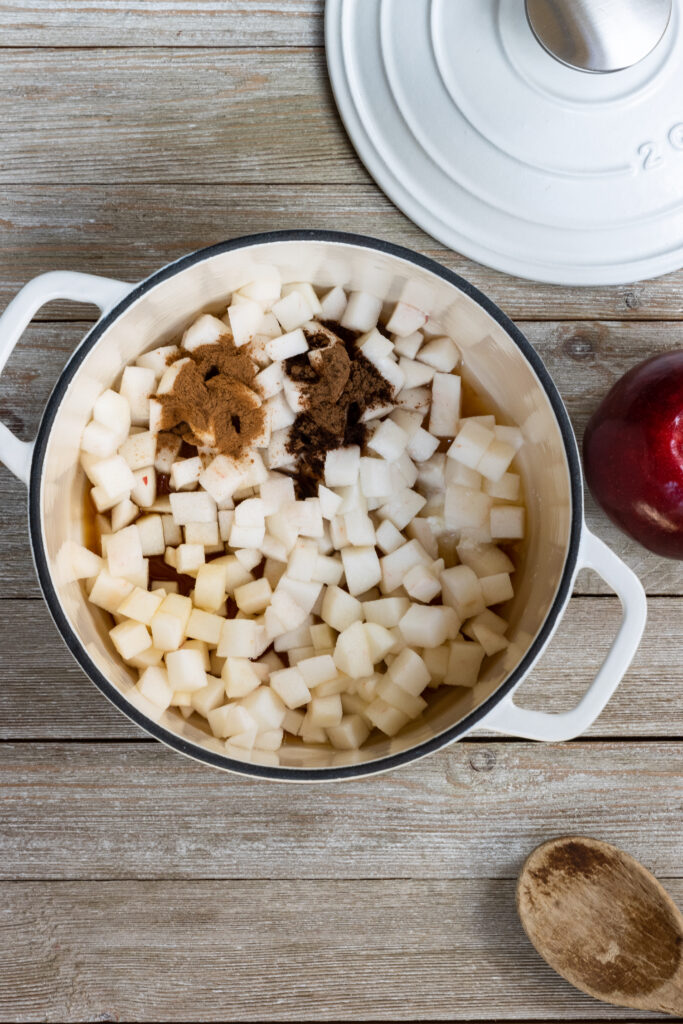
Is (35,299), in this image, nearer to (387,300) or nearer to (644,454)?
(387,300)

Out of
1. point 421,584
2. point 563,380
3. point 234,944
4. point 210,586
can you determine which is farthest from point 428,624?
point 234,944

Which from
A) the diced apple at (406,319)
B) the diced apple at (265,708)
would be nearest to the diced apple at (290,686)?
the diced apple at (265,708)

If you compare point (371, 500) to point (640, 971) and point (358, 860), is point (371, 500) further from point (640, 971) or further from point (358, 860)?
point (640, 971)

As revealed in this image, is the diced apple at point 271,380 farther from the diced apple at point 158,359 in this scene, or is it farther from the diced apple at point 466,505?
the diced apple at point 466,505

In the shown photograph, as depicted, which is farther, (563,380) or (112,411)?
(563,380)

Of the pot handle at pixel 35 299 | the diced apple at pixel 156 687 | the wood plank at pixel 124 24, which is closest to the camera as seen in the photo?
the pot handle at pixel 35 299

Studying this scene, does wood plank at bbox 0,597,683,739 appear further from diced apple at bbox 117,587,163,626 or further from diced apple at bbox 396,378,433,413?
diced apple at bbox 396,378,433,413

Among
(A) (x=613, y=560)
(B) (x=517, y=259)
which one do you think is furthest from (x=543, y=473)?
(B) (x=517, y=259)
